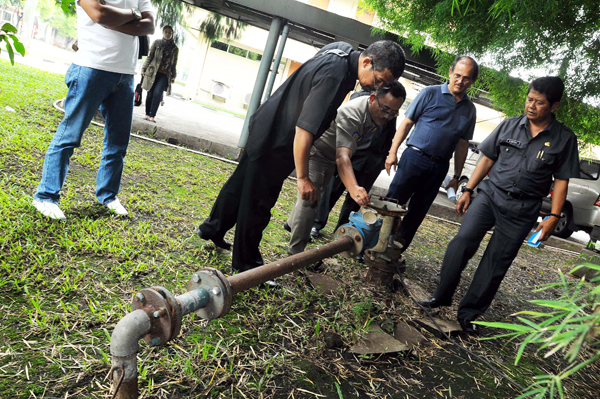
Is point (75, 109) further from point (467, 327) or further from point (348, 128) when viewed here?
point (467, 327)

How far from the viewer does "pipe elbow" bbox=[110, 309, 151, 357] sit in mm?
1369

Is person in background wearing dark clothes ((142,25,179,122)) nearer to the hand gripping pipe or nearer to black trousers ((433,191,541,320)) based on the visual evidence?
black trousers ((433,191,541,320))

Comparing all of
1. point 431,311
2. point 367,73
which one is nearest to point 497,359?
point 431,311

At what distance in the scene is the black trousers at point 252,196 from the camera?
8.71 ft

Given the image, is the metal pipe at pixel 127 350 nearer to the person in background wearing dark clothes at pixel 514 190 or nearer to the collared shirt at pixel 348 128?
the collared shirt at pixel 348 128

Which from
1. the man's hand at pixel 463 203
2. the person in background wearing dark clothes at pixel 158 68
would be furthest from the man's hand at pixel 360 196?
the person in background wearing dark clothes at pixel 158 68

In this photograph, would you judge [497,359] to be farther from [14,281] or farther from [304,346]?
[14,281]

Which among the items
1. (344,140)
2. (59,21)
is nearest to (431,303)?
(344,140)

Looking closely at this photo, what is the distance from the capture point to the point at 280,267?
215cm

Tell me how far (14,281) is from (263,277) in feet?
4.40

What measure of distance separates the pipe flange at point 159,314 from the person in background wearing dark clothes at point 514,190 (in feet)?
8.04

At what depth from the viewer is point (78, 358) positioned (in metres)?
1.74

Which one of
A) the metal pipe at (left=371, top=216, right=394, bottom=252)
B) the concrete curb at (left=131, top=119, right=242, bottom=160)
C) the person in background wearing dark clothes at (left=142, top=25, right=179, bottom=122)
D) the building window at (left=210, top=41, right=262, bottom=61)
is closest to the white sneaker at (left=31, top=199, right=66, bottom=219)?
the metal pipe at (left=371, top=216, right=394, bottom=252)

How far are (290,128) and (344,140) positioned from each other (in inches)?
30.8
